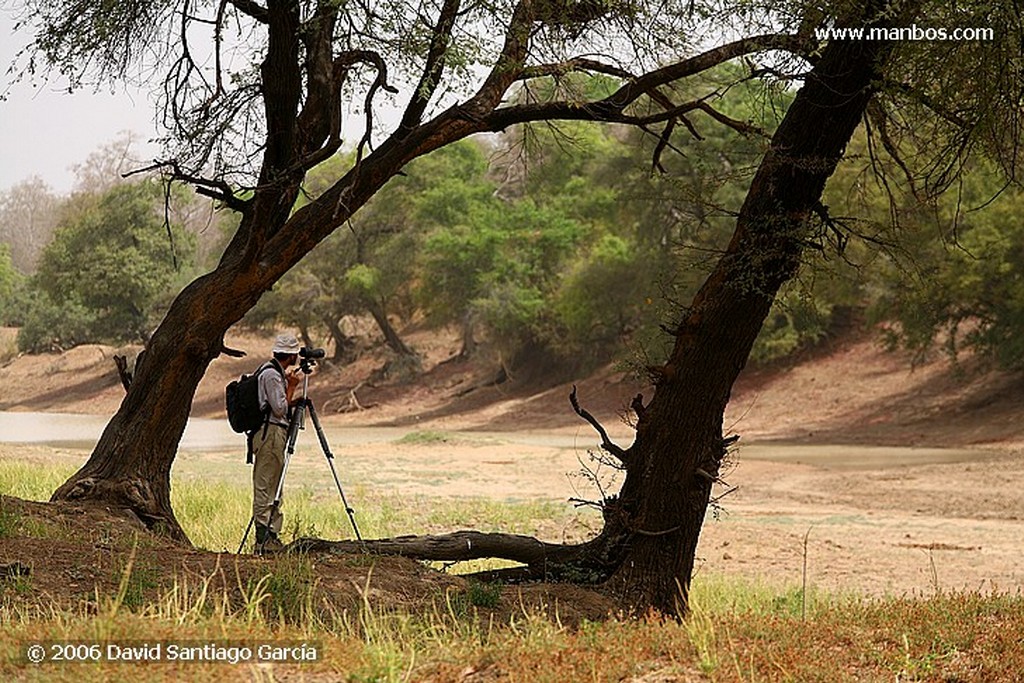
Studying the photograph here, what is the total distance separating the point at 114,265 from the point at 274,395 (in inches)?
2011

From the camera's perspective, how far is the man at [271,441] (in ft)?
36.3

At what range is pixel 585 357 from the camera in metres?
48.8

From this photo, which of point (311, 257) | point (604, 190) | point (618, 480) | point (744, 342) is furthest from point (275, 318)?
Result: point (744, 342)

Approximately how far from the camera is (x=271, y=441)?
11164 millimetres

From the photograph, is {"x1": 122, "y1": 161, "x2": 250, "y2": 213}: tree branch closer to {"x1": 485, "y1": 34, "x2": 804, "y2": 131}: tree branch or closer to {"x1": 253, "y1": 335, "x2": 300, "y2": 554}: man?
{"x1": 253, "y1": 335, "x2": 300, "y2": 554}: man

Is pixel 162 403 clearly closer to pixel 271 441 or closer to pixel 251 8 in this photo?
pixel 271 441

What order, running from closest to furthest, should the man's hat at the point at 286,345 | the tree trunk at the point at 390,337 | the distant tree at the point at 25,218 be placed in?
1. the man's hat at the point at 286,345
2. the tree trunk at the point at 390,337
3. the distant tree at the point at 25,218

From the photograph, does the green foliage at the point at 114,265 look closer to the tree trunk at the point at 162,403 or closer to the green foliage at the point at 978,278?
the green foliage at the point at 978,278

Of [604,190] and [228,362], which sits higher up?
[604,190]

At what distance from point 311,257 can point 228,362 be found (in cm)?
1432

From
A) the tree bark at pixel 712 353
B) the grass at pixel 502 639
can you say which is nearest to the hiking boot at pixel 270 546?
the grass at pixel 502 639

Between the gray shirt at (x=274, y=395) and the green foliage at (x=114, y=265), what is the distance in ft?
160

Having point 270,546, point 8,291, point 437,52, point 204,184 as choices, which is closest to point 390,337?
point 8,291

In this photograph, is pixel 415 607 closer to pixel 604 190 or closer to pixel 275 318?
pixel 604 190
